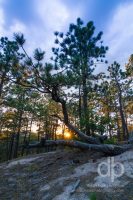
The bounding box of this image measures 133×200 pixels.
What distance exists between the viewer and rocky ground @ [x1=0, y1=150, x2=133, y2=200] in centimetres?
594

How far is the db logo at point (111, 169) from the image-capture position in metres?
6.67

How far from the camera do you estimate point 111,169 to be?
7.01m

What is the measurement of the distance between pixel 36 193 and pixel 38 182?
2.67 ft

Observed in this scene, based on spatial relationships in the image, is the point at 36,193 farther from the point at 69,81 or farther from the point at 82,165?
the point at 69,81

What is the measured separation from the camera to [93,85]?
14453 millimetres

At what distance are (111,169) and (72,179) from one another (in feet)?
4.38

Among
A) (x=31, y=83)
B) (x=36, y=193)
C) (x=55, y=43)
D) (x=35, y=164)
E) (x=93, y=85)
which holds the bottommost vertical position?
(x=36, y=193)

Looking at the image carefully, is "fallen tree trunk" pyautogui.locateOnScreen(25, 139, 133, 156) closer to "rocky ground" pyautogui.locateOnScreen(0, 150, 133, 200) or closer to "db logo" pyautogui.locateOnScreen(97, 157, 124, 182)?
"rocky ground" pyautogui.locateOnScreen(0, 150, 133, 200)

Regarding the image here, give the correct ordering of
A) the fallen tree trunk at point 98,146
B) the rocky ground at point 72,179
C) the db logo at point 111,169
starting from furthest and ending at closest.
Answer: the fallen tree trunk at point 98,146 < the db logo at point 111,169 < the rocky ground at point 72,179

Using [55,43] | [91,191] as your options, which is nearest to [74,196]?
[91,191]

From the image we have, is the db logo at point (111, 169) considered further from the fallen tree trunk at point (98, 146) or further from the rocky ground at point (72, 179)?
the fallen tree trunk at point (98, 146)

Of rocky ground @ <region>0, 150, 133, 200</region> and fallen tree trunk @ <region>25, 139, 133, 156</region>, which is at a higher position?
fallen tree trunk @ <region>25, 139, 133, 156</region>

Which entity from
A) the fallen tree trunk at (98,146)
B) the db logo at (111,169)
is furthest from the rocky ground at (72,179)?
the fallen tree trunk at (98,146)

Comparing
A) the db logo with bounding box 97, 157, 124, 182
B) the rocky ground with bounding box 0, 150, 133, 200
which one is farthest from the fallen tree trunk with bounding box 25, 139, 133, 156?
the db logo with bounding box 97, 157, 124, 182
